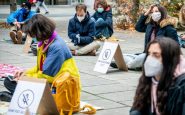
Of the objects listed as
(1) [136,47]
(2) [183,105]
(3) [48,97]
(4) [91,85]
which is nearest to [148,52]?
(2) [183,105]

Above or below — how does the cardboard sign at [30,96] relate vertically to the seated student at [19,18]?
above

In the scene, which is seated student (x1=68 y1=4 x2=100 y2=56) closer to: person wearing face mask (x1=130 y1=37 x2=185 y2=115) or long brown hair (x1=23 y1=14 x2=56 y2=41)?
long brown hair (x1=23 y1=14 x2=56 y2=41)

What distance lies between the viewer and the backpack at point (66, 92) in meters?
6.64

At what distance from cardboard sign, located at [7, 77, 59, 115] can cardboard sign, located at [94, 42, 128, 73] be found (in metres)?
4.20

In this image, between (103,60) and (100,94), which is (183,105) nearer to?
(100,94)

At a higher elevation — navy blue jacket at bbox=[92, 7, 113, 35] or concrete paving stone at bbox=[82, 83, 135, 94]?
navy blue jacket at bbox=[92, 7, 113, 35]

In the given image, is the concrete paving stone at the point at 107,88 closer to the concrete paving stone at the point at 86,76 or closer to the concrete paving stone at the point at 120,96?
the concrete paving stone at the point at 120,96

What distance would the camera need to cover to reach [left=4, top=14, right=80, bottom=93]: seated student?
6551 millimetres

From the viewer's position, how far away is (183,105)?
4.34m

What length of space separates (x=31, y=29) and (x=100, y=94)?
2199 millimetres

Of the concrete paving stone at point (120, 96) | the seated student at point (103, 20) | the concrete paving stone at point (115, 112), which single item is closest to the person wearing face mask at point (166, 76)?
the concrete paving stone at point (115, 112)

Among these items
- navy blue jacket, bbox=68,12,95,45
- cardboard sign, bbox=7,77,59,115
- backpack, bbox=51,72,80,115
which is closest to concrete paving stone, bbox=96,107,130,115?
backpack, bbox=51,72,80,115

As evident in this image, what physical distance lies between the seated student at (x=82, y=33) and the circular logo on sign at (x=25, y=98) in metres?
6.25

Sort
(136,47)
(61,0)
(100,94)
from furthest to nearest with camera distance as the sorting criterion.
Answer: (61,0)
(136,47)
(100,94)
